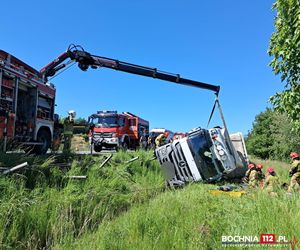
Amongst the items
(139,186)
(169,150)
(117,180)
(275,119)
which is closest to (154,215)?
(117,180)

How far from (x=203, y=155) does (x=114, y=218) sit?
16.1 feet

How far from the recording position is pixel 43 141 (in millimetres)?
13109

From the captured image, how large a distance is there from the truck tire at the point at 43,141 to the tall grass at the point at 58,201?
4100 mm

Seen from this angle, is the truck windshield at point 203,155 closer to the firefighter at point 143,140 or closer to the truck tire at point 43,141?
the truck tire at point 43,141

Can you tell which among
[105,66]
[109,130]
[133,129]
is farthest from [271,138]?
[105,66]

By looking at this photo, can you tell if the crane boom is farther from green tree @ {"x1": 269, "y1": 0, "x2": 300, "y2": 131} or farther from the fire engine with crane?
green tree @ {"x1": 269, "y1": 0, "x2": 300, "y2": 131}

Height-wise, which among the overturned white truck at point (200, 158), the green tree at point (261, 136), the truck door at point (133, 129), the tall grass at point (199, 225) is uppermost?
the green tree at point (261, 136)

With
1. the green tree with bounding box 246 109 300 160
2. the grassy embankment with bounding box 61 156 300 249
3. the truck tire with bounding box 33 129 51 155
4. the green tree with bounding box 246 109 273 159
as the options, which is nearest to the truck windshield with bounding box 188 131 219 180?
the grassy embankment with bounding box 61 156 300 249

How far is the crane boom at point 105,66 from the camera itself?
50.8 feet

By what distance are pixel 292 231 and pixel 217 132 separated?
676 cm

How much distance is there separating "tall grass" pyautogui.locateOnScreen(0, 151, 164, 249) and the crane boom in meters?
7.30

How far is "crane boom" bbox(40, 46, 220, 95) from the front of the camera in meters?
15.5

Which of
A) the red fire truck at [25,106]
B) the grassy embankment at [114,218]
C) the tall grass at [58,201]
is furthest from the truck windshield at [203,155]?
the red fire truck at [25,106]

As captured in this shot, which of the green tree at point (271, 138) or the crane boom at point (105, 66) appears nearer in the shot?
the crane boom at point (105, 66)
